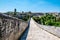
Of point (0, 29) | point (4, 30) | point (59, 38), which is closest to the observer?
point (0, 29)

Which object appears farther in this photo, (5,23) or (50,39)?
(50,39)

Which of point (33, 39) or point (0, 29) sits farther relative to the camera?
point (33, 39)

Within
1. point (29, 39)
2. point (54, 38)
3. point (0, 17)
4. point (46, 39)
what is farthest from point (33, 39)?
point (0, 17)

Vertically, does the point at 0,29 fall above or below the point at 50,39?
above

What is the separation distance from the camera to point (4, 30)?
9.62 ft

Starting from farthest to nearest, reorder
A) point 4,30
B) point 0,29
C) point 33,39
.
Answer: point 33,39 < point 4,30 < point 0,29

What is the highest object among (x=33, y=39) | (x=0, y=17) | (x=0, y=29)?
(x=0, y=17)

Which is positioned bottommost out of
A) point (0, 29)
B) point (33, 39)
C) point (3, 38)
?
point (33, 39)

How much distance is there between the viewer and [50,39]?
3734 millimetres

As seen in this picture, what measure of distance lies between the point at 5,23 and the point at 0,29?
24 cm

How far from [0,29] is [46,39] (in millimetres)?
1593

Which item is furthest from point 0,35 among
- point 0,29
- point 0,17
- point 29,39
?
point 29,39

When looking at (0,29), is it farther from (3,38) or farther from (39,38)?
(39,38)

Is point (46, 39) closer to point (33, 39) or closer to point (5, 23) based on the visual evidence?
point (33, 39)
